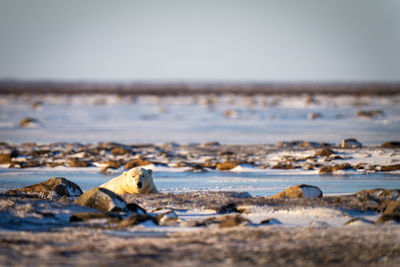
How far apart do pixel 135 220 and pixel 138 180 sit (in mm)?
1834

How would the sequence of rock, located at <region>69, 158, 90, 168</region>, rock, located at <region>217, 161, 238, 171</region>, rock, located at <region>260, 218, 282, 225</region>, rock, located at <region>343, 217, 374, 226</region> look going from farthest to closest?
rock, located at <region>69, 158, 90, 168</region>
rock, located at <region>217, 161, 238, 171</region>
rock, located at <region>260, 218, 282, 225</region>
rock, located at <region>343, 217, 374, 226</region>

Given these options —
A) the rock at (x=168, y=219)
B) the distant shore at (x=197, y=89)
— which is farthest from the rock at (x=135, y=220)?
the distant shore at (x=197, y=89)

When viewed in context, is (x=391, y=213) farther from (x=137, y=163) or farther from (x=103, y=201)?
(x=137, y=163)

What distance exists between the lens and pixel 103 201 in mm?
7574

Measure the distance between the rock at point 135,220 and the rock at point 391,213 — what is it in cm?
288

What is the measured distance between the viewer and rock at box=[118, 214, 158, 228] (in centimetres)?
678

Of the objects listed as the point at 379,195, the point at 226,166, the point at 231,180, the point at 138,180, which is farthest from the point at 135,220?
the point at 226,166

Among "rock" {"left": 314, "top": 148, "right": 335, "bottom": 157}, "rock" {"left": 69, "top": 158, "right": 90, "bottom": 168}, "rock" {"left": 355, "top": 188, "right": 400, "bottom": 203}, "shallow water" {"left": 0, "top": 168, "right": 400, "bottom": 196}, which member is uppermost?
"rock" {"left": 314, "top": 148, "right": 335, "bottom": 157}

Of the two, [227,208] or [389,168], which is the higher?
[389,168]

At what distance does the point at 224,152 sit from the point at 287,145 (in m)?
2.18

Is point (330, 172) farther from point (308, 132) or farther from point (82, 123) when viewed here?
point (82, 123)

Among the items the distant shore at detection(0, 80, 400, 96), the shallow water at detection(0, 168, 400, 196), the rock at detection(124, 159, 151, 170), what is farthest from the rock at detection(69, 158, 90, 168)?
the distant shore at detection(0, 80, 400, 96)

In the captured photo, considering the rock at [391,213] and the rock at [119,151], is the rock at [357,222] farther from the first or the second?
the rock at [119,151]

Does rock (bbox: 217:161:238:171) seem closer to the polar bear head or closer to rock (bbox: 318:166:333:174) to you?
rock (bbox: 318:166:333:174)
